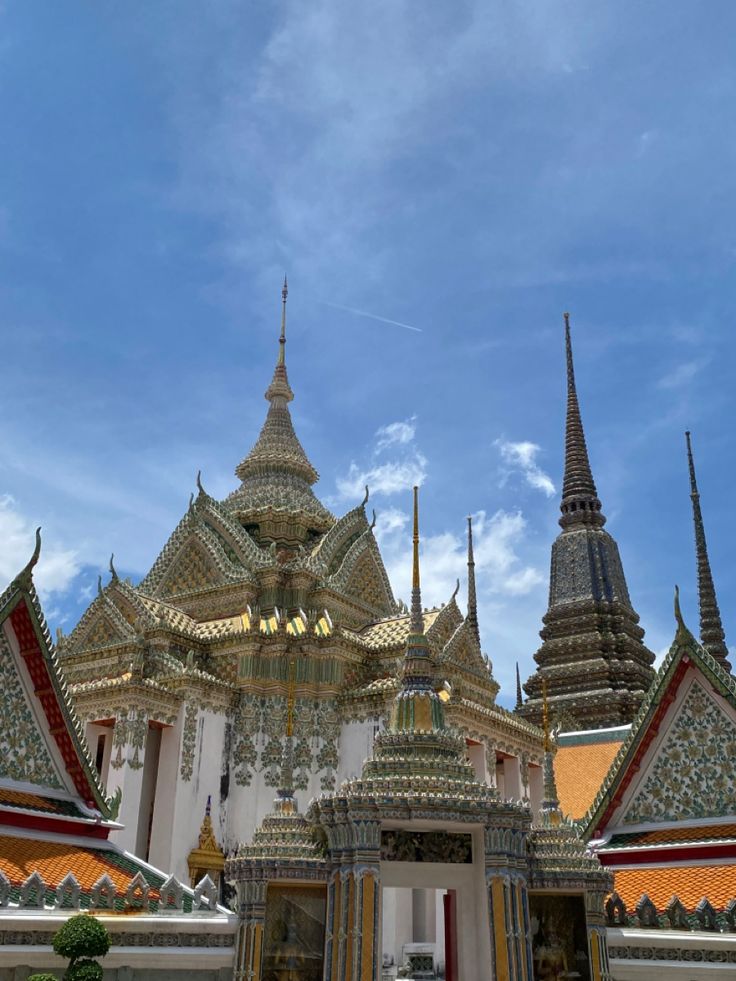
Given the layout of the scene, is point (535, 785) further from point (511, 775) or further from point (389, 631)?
point (389, 631)

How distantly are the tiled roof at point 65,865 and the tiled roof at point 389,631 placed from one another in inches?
504

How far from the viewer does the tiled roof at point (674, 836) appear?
1182 cm

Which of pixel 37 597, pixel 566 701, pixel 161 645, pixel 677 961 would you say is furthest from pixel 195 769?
pixel 566 701

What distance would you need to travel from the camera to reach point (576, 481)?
44188 mm

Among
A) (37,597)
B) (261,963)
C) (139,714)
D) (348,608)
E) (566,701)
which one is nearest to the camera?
(261,963)

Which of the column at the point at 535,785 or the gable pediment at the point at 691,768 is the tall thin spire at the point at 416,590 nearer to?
the gable pediment at the point at 691,768

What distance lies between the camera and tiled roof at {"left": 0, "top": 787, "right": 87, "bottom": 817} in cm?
1174

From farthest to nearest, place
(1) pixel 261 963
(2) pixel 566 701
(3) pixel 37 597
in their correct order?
(2) pixel 566 701
(3) pixel 37 597
(1) pixel 261 963

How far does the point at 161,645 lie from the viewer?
76.8ft

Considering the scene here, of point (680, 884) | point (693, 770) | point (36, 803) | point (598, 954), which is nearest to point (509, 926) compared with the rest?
point (598, 954)

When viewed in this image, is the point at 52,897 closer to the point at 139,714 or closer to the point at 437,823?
the point at 437,823

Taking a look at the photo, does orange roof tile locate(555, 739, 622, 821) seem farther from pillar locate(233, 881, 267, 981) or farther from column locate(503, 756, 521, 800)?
pillar locate(233, 881, 267, 981)

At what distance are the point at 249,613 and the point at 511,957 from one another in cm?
1547

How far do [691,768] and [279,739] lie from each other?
1238 cm
